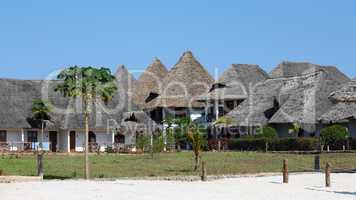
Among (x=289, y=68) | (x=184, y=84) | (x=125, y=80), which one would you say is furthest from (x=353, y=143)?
(x=125, y=80)

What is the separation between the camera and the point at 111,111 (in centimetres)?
6362

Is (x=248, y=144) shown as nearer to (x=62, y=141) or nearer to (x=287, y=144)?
(x=287, y=144)

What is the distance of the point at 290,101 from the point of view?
60.7 metres

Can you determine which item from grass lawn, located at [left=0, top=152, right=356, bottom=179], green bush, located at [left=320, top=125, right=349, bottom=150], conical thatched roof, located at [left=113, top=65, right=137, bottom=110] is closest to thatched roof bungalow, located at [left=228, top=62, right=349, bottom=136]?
green bush, located at [left=320, top=125, right=349, bottom=150]

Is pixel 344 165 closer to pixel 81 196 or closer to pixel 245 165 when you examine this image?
pixel 245 165

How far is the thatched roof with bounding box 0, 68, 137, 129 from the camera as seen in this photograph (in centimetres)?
5872

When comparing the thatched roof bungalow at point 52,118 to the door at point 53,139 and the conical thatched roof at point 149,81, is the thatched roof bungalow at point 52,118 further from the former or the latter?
the conical thatched roof at point 149,81

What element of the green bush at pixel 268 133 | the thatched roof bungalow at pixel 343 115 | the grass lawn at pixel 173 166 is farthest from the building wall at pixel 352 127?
the grass lawn at pixel 173 166

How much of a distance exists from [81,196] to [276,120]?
39.1 meters

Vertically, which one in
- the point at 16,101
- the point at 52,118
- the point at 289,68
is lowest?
the point at 52,118

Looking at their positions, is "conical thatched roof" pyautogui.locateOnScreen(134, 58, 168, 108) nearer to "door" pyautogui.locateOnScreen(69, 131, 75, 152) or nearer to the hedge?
"door" pyautogui.locateOnScreen(69, 131, 75, 152)

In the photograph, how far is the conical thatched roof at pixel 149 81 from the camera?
79000mm

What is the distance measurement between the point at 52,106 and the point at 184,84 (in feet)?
56.1

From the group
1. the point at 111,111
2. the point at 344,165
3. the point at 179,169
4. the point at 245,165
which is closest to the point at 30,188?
the point at 179,169
